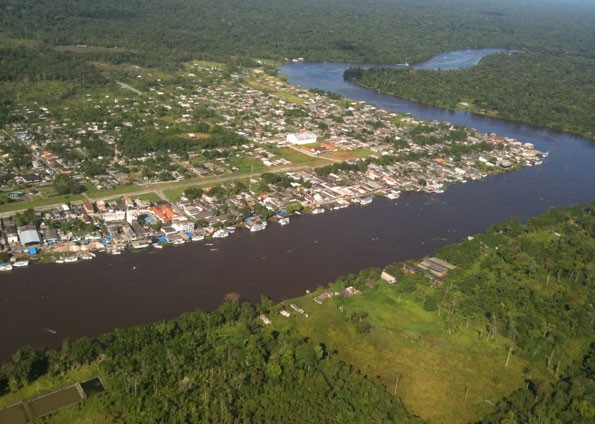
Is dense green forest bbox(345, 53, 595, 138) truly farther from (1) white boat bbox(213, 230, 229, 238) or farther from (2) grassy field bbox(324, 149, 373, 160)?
(1) white boat bbox(213, 230, 229, 238)

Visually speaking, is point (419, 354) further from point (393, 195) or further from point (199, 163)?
point (199, 163)

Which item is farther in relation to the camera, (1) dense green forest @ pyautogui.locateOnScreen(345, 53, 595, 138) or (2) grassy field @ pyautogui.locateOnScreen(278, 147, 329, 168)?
(1) dense green forest @ pyautogui.locateOnScreen(345, 53, 595, 138)

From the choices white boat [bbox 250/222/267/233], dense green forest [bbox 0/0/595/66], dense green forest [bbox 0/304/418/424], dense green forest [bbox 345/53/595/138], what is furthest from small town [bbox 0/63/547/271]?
dense green forest [bbox 0/0/595/66]

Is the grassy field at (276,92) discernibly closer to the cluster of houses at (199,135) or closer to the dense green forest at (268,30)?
the cluster of houses at (199,135)

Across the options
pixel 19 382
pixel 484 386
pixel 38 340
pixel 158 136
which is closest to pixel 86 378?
pixel 19 382

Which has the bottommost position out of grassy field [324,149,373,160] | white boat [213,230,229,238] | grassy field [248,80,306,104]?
grassy field [248,80,306,104]

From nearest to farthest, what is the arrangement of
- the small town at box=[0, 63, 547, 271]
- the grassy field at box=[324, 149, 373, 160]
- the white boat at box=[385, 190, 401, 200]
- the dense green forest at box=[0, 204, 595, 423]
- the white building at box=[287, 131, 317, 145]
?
1. the dense green forest at box=[0, 204, 595, 423]
2. the small town at box=[0, 63, 547, 271]
3. the white boat at box=[385, 190, 401, 200]
4. the grassy field at box=[324, 149, 373, 160]
5. the white building at box=[287, 131, 317, 145]

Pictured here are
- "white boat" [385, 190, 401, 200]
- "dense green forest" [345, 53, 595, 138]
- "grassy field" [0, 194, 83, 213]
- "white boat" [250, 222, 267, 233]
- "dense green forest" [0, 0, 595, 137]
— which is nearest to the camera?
"grassy field" [0, 194, 83, 213]

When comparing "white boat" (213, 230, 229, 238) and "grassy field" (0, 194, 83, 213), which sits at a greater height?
→ "grassy field" (0, 194, 83, 213)

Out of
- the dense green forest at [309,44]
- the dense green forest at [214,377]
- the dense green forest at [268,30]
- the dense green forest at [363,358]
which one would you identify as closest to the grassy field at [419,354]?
the dense green forest at [363,358]
